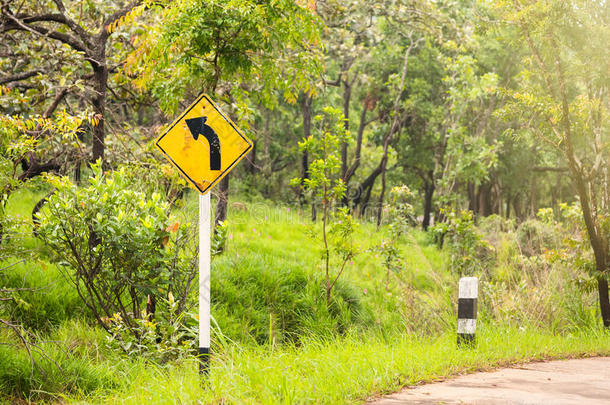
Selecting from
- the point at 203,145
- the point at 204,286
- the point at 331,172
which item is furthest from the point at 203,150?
the point at 331,172

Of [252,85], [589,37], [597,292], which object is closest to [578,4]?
[589,37]

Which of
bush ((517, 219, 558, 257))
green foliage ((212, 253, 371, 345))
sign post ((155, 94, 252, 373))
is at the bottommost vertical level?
green foliage ((212, 253, 371, 345))

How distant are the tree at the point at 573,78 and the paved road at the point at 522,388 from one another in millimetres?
3117

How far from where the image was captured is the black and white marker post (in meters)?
6.79

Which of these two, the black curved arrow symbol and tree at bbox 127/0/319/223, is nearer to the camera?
the black curved arrow symbol

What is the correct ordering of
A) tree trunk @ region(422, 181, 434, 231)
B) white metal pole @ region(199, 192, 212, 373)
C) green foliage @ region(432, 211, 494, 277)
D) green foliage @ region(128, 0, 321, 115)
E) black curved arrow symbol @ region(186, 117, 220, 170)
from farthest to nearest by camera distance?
tree trunk @ region(422, 181, 434, 231) < green foliage @ region(432, 211, 494, 277) < green foliage @ region(128, 0, 321, 115) < black curved arrow symbol @ region(186, 117, 220, 170) < white metal pole @ region(199, 192, 212, 373)

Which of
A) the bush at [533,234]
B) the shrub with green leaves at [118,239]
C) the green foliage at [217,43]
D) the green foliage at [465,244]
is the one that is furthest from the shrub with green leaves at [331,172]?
the bush at [533,234]

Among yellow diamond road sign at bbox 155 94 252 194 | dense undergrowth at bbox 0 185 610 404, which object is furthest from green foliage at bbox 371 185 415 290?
yellow diamond road sign at bbox 155 94 252 194

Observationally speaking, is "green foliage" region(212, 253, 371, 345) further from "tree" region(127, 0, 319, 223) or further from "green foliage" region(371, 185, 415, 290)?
"tree" region(127, 0, 319, 223)

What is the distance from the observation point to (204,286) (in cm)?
492

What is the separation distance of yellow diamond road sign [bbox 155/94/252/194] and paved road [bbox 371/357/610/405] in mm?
2177

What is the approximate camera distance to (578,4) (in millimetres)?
8727

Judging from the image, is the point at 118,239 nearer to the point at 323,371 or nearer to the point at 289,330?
the point at 323,371

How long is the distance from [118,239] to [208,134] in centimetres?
204
